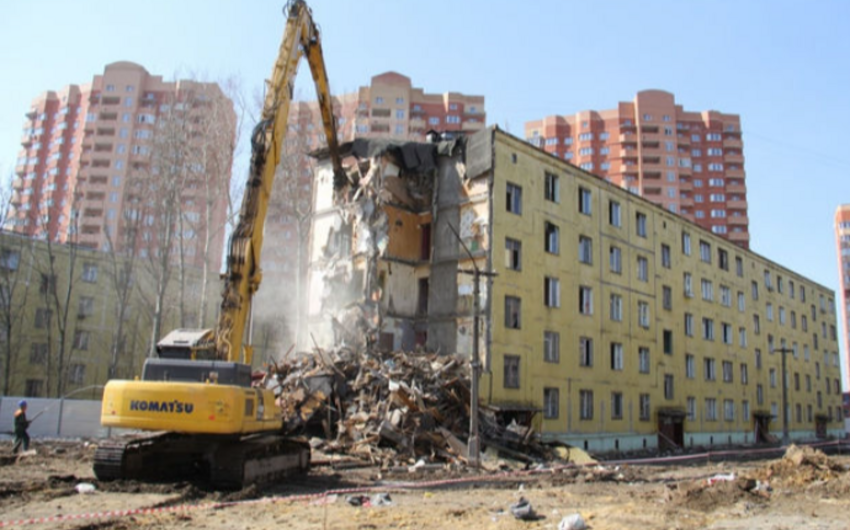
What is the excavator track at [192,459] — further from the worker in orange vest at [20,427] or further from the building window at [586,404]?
the building window at [586,404]

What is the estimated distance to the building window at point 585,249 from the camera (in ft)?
104

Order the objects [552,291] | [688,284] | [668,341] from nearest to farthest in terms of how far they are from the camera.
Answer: [552,291]
[668,341]
[688,284]

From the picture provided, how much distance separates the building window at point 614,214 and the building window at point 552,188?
14.2 feet

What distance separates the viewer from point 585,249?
32031mm

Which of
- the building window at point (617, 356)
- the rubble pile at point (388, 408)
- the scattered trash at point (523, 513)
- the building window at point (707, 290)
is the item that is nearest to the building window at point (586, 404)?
the building window at point (617, 356)

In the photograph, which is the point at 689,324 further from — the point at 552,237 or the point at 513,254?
the point at 513,254

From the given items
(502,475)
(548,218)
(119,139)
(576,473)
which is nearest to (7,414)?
(502,475)

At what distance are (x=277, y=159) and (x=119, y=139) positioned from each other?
8243cm

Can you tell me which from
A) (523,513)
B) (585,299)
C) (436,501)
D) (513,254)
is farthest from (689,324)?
(523,513)

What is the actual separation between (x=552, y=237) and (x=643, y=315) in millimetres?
8365

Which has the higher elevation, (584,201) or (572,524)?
(584,201)

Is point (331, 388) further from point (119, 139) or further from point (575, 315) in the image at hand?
point (119, 139)

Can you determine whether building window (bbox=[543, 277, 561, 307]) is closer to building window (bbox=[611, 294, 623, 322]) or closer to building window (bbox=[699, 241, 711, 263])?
building window (bbox=[611, 294, 623, 322])

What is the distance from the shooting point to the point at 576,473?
19219 mm
